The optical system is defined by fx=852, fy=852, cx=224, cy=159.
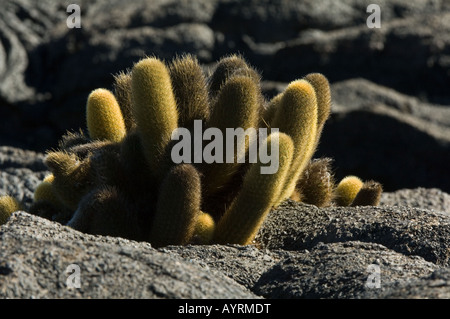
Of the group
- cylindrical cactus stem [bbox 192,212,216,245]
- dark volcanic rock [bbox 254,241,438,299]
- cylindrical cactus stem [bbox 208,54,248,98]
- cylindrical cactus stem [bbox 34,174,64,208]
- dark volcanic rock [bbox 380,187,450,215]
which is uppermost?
cylindrical cactus stem [bbox 208,54,248,98]

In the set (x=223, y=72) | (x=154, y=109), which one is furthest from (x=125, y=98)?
(x=154, y=109)

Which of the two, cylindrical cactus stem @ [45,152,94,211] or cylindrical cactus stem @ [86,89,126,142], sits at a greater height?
cylindrical cactus stem @ [86,89,126,142]

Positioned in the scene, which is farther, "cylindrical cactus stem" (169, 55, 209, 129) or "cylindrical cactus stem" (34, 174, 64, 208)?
"cylindrical cactus stem" (34, 174, 64, 208)

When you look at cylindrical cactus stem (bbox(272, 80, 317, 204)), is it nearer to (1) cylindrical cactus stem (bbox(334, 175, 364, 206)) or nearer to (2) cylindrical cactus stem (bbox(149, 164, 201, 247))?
(2) cylindrical cactus stem (bbox(149, 164, 201, 247))

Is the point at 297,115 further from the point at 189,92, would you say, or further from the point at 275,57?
the point at 275,57

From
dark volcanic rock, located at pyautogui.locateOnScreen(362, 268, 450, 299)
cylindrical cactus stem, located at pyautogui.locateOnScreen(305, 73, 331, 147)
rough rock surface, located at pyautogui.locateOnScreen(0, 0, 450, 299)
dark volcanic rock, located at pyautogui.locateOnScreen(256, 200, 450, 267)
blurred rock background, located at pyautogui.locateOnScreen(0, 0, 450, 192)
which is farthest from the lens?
blurred rock background, located at pyautogui.locateOnScreen(0, 0, 450, 192)

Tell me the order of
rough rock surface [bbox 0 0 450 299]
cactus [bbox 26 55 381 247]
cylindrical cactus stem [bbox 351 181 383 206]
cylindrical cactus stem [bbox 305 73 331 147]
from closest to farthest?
cactus [bbox 26 55 381 247], cylindrical cactus stem [bbox 305 73 331 147], cylindrical cactus stem [bbox 351 181 383 206], rough rock surface [bbox 0 0 450 299]

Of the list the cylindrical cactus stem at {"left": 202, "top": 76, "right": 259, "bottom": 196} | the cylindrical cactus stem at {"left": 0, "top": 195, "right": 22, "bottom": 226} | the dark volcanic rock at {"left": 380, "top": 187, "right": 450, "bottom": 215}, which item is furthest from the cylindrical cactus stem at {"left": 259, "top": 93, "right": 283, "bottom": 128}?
the dark volcanic rock at {"left": 380, "top": 187, "right": 450, "bottom": 215}

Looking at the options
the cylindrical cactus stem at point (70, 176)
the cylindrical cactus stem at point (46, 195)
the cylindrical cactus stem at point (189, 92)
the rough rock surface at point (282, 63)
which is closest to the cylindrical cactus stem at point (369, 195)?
the rough rock surface at point (282, 63)
